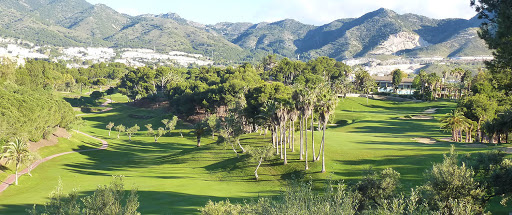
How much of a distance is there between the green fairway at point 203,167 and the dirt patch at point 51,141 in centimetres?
145

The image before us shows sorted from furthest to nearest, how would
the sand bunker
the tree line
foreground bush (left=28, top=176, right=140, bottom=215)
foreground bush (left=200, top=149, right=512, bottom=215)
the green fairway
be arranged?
the sand bunker
the tree line
the green fairway
foreground bush (left=200, top=149, right=512, bottom=215)
foreground bush (left=28, top=176, right=140, bottom=215)

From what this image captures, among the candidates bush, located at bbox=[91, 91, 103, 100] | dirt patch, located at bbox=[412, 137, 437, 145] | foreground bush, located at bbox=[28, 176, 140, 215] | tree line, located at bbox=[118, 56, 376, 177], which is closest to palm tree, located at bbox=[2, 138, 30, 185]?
tree line, located at bbox=[118, 56, 376, 177]

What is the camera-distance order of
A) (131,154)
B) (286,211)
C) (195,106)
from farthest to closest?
1. (195,106)
2. (131,154)
3. (286,211)

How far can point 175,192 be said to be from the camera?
44031mm

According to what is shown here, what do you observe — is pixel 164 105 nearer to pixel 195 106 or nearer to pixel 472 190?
pixel 195 106

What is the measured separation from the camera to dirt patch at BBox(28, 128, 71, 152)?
71.2 m

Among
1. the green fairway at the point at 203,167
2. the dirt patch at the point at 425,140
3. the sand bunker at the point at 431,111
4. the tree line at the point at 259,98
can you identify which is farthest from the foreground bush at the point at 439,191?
the sand bunker at the point at 431,111

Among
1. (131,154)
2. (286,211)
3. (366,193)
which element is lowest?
(131,154)

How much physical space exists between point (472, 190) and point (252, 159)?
29394 mm

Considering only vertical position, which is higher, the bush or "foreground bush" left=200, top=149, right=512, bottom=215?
Result: the bush

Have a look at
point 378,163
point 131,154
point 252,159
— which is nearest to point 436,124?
point 378,163

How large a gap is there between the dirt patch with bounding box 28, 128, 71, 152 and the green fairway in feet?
4.74

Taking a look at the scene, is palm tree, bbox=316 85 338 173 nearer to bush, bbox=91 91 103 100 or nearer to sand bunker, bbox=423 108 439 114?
sand bunker, bbox=423 108 439 114

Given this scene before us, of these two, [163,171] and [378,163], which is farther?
[163,171]
